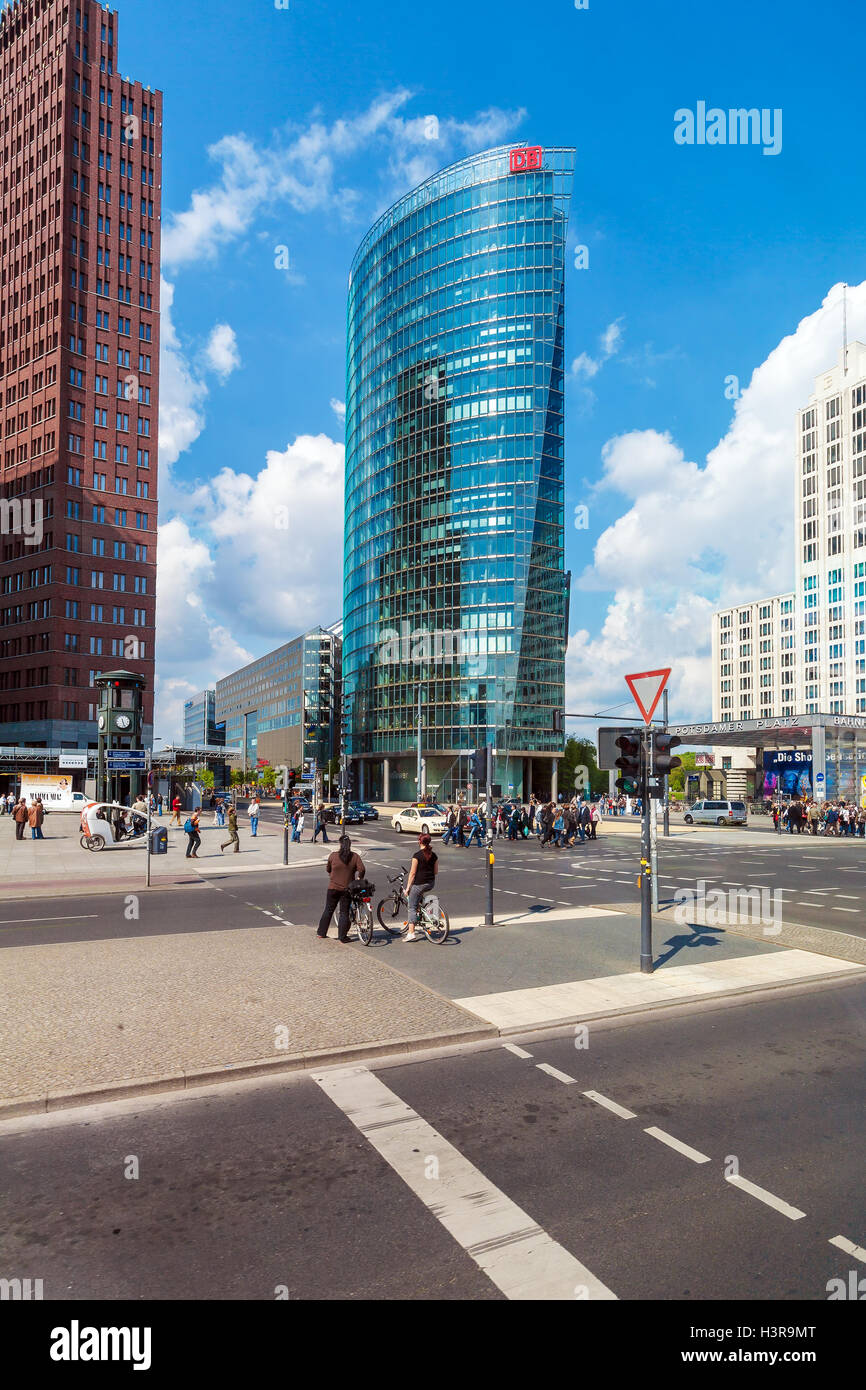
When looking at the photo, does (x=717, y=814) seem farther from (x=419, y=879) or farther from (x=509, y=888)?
(x=419, y=879)

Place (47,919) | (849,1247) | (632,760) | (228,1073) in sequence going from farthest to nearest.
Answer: (47,919) < (632,760) < (228,1073) < (849,1247)

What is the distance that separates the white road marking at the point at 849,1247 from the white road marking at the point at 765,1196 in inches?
10.0

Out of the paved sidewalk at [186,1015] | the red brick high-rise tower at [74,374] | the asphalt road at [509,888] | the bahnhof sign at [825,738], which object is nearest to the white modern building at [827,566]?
the bahnhof sign at [825,738]

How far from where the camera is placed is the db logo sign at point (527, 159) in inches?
3157

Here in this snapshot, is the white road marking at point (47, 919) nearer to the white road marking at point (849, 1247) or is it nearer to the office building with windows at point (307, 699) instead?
the white road marking at point (849, 1247)

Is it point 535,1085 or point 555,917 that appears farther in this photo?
point 555,917

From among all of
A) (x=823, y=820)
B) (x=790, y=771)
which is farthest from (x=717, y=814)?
(x=790, y=771)

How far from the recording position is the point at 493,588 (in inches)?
3086

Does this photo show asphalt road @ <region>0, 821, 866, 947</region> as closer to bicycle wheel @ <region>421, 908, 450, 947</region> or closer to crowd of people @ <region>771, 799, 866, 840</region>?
bicycle wheel @ <region>421, 908, 450, 947</region>

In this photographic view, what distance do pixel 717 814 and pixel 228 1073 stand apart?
52500 mm

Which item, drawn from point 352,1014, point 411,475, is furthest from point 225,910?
point 411,475

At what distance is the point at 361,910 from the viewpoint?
12289 mm

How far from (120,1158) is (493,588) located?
74633mm

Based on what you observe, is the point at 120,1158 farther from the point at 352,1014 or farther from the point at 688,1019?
the point at 688,1019
